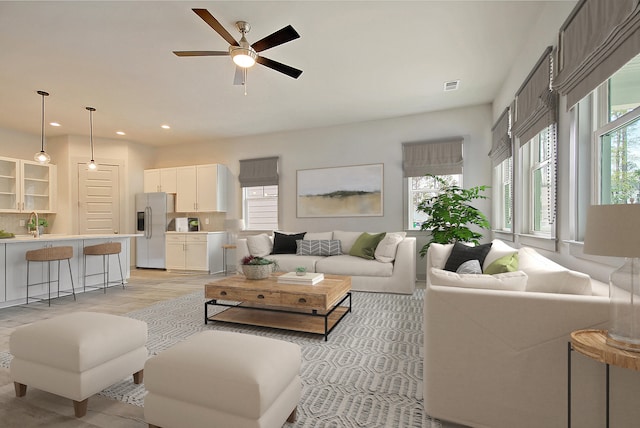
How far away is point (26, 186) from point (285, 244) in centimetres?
546

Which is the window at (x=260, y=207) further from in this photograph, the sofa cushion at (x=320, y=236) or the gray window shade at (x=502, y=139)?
the gray window shade at (x=502, y=139)

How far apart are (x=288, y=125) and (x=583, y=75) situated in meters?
4.71

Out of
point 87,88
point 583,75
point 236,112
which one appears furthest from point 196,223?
point 583,75

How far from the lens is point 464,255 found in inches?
121

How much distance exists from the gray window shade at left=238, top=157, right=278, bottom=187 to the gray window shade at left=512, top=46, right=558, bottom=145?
435 cm

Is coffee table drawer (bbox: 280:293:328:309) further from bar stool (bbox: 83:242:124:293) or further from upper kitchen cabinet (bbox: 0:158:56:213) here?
upper kitchen cabinet (bbox: 0:158:56:213)

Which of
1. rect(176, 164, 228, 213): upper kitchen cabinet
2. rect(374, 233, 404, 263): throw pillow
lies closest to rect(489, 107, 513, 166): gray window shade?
rect(374, 233, 404, 263): throw pillow

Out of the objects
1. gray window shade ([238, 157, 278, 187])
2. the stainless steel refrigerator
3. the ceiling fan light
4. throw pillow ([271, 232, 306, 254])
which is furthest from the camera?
the stainless steel refrigerator

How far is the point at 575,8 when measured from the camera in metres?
1.97

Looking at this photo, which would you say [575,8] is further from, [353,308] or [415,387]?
[353,308]

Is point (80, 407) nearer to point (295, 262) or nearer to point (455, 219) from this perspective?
point (295, 262)

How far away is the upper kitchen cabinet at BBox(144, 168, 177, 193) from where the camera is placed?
6762mm

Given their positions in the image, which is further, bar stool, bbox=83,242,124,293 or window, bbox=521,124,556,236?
bar stool, bbox=83,242,124,293

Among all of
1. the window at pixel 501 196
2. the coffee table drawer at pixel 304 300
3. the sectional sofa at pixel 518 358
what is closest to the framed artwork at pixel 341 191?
the window at pixel 501 196
